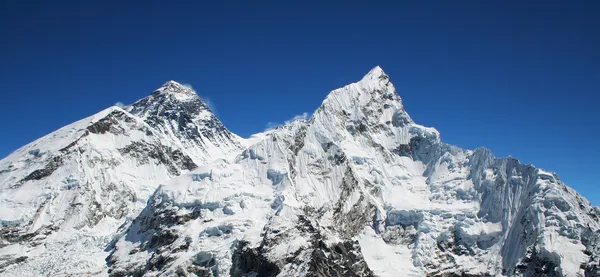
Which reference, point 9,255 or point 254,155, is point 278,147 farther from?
point 9,255

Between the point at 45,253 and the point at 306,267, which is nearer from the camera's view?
the point at 306,267

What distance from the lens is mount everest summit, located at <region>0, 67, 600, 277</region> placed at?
14350 cm

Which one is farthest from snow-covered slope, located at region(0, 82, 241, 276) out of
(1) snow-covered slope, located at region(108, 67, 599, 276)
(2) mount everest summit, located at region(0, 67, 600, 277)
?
(1) snow-covered slope, located at region(108, 67, 599, 276)

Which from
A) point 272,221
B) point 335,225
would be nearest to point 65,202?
point 272,221

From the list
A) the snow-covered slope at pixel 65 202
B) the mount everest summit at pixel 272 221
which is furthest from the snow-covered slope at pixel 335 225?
the snow-covered slope at pixel 65 202

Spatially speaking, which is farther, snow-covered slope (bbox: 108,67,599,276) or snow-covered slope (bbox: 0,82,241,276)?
snow-covered slope (bbox: 0,82,241,276)

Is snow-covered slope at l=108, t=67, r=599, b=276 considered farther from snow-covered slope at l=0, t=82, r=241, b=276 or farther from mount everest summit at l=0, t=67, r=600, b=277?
snow-covered slope at l=0, t=82, r=241, b=276

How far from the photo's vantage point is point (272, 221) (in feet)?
479

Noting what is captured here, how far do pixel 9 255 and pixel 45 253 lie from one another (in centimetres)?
929

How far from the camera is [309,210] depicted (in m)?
167

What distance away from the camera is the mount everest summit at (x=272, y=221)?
143500 mm

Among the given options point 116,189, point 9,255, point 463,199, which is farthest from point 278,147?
point 9,255

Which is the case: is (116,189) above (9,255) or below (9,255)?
above

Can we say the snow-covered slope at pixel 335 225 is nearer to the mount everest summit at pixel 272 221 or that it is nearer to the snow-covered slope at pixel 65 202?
the mount everest summit at pixel 272 221
